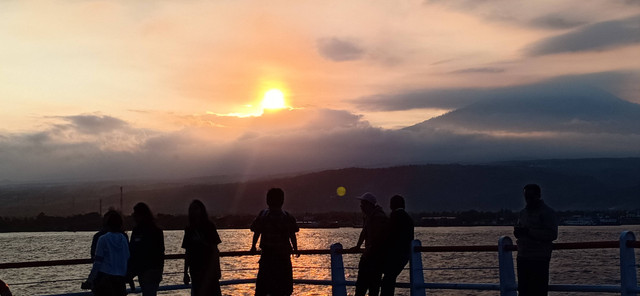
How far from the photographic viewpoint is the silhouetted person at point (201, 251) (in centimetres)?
1004

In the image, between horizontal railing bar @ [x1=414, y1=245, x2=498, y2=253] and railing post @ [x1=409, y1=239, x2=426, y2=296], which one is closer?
horizontal railing bar @ [x1=414, y1=245, x2=498, y2=253]

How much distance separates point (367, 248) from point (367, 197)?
664 mm

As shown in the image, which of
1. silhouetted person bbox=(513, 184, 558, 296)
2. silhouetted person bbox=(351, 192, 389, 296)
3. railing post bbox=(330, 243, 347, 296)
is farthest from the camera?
railing post bbox=(330, 243, 347, 296)

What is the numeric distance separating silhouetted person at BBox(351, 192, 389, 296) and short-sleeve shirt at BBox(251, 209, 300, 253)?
99cm

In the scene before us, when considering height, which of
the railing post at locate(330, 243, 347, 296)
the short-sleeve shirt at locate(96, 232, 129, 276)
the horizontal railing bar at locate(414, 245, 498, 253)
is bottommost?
the railing post at locate(330, 243, 347, 296)

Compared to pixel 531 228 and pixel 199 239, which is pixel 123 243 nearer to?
pixel 199 239

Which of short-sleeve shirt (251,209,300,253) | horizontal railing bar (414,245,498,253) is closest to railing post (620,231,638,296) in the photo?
horizontal railing bar (414,245,498,253)

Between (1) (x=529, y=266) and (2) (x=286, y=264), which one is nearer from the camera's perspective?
(1) (x=529, y=266)

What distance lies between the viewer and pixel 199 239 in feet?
33.2

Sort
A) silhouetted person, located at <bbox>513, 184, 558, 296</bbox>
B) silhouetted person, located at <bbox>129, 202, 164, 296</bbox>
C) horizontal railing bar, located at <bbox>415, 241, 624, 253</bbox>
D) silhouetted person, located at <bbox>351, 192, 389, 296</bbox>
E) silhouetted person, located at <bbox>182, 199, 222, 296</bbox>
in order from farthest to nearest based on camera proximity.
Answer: silhouetted person, located at <bbox>351, 192, 389, 296</bbox>, silhouetted person, located at <bbox>129, 202, 164, 296</bbox>, silhouetted person, located at <bbox>182, 199, 222, 296</bbox>, silhouetted person, located at <bbox>513, 184, 558, 296</bbox>, horizontal railing bar, located at <bbox>415, 241, 624, 253</bbox>

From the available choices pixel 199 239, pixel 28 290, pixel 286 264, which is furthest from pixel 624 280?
pixel 28 290

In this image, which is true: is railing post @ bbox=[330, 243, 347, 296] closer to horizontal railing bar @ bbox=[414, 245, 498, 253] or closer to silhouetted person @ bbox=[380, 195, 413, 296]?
silhouetted person @ bbox=[380, 195, 413, 296]

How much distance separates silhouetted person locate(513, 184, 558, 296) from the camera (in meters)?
9.17

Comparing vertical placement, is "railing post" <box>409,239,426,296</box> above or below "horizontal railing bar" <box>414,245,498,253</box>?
below
